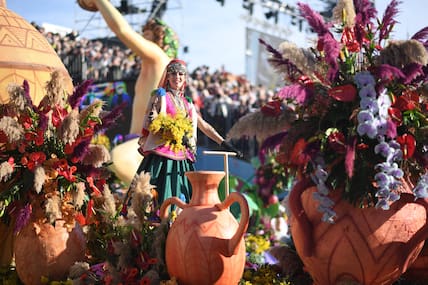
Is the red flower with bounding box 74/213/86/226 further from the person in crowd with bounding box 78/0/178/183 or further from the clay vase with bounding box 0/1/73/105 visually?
the person in crowd with bounding box 78/0/178/183

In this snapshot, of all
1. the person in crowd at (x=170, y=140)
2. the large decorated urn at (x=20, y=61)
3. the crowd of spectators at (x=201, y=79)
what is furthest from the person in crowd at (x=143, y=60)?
the crowd of spectators at (x=201, y=79)

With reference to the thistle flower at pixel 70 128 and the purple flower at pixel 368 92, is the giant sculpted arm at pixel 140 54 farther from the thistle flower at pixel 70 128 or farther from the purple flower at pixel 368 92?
the purple flower at pixel 368 92

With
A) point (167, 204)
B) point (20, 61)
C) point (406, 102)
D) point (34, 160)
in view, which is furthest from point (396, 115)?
point (20, 61)

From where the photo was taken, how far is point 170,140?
4555 mm

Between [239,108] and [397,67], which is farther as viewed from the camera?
[239,108]

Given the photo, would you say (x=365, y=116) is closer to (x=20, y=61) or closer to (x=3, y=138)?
(x=3, y=138)

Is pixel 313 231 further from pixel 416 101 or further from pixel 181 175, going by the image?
pixel 181 175

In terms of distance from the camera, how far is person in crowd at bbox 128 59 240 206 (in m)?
4.54

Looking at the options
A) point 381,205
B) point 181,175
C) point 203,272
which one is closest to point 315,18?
point 381,205

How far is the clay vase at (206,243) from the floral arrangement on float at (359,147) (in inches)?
11.8

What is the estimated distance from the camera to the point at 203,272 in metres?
3.02

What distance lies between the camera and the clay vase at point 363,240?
9.11ft

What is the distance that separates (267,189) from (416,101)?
686 centimetres

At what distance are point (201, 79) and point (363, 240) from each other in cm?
1131
